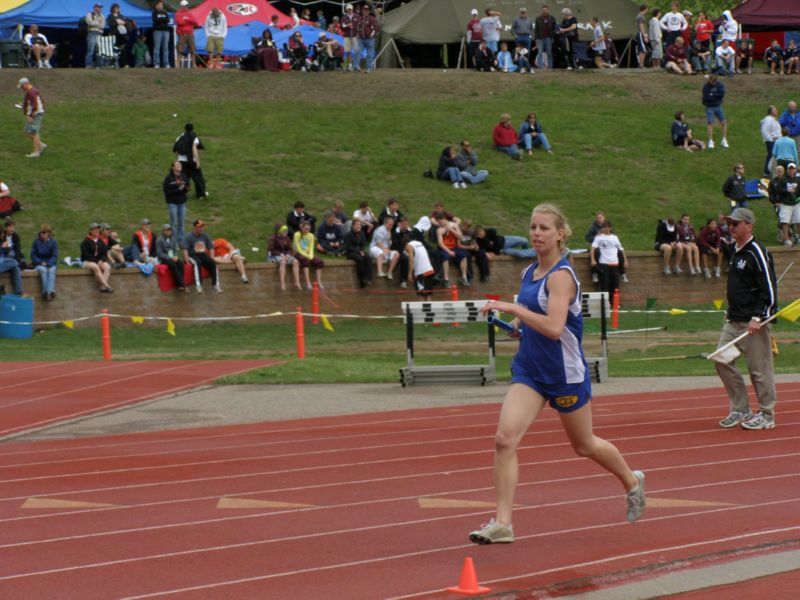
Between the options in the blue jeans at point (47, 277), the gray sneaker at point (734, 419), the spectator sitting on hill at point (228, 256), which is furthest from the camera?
the spectator sitting on hill at point (228, 256)

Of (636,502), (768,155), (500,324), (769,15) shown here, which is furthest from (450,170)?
(500,324)

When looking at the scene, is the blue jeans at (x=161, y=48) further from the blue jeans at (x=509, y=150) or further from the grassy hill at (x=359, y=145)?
the blue jeans at (x=509, y=150)

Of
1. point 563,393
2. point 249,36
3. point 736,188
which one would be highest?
point 249,36

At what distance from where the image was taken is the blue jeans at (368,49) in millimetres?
39531

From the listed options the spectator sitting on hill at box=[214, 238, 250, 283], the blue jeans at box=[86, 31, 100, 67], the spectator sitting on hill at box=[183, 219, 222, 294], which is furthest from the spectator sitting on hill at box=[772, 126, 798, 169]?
the blue jeans at box=[86, 31, 100, 67]

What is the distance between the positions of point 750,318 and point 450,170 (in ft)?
68.9

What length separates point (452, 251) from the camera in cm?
2761

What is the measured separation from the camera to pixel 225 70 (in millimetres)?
38844

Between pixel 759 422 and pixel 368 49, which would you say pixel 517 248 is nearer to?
pixel 368 49

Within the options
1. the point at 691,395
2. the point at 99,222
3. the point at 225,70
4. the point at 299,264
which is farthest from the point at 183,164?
the point at 691,395

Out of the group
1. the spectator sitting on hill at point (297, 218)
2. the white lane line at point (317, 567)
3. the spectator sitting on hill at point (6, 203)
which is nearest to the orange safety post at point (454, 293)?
the spectator sitting on hill at point (297, 218)

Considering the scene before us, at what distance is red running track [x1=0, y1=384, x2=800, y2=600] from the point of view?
7273mm

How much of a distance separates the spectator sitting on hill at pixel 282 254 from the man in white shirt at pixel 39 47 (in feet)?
45.2

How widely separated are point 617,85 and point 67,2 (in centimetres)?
1587
